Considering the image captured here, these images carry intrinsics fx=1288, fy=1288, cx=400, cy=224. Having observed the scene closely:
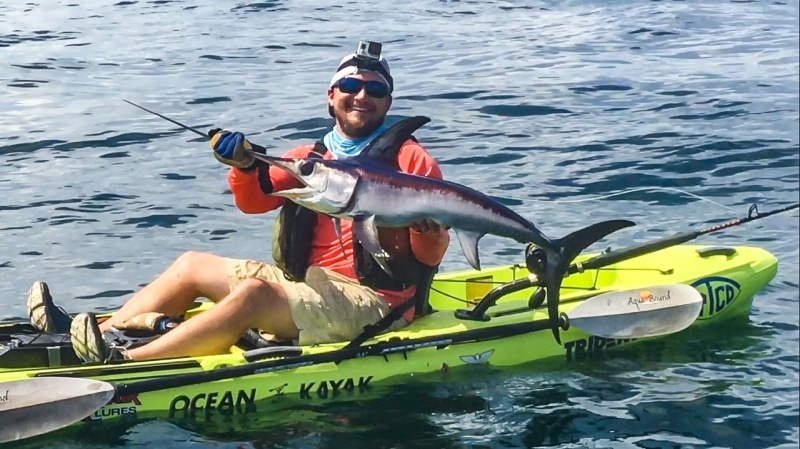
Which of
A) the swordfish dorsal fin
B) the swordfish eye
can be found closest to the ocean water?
the swordfish dorsal fin

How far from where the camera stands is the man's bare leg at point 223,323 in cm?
736

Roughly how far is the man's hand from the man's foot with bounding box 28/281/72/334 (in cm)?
244

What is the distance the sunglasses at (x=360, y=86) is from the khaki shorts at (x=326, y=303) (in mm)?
1077

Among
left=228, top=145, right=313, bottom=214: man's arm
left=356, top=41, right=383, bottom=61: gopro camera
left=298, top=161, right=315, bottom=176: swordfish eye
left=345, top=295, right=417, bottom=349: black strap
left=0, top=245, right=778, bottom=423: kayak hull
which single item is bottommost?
left=0, top=245, right=778, bottom=423: kayak hull

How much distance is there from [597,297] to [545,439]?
1.39m

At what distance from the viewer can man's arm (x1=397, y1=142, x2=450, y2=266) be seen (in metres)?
7.20

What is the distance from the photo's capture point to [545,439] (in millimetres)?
7301

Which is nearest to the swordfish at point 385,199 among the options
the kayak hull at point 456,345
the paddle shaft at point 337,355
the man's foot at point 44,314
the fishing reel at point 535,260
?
the fishing reel at point 535,260

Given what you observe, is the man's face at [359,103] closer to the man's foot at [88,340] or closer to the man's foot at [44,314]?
the man's foot at [88,340]

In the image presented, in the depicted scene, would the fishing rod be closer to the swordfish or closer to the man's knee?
the swordfish

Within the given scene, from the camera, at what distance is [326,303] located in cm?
755

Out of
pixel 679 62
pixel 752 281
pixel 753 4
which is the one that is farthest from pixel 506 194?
Result: pixel 753 4

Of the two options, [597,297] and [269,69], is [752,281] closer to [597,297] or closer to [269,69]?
[597,297]

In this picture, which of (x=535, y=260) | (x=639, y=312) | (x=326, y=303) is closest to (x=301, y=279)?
(x=326, y=303)
